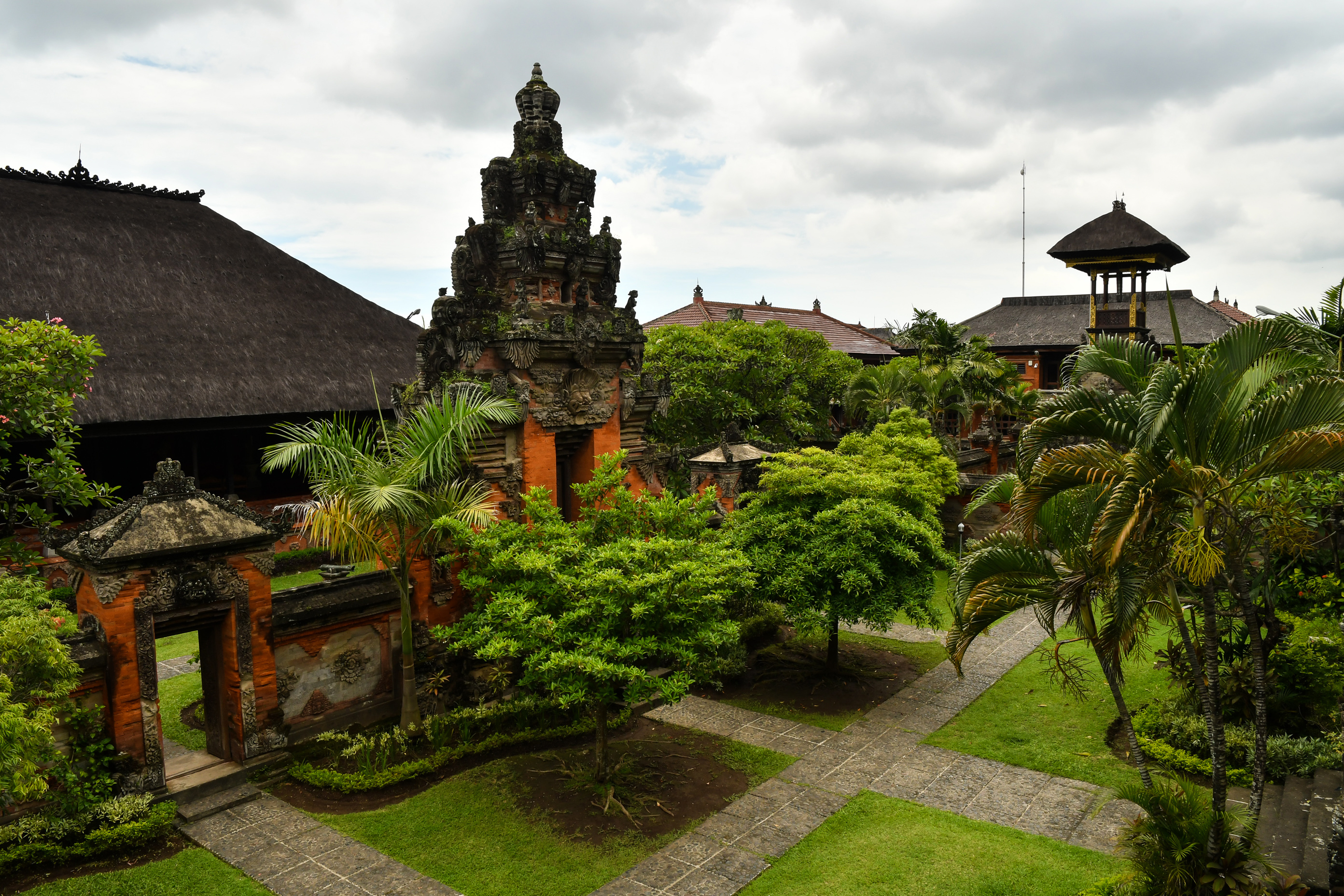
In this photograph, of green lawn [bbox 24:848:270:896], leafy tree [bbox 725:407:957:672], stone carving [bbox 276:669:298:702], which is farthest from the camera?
leafy tree [bbox 725:407:957:672]

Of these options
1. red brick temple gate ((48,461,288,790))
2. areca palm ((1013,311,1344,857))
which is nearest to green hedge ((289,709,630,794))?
red brick temple gate ((48,461,288,790))

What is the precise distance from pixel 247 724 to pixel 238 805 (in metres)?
1.06

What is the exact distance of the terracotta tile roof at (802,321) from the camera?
1732 inches

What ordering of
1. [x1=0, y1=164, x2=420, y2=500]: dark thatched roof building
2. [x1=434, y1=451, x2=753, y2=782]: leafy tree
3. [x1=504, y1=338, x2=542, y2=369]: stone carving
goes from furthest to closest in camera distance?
[x1=0, y1=164, x2=420, y2=500]: dark thatched roof building < [x1=504, y1=338, x2=542, y2=369]: stone carving < [x1=434, y1=451, x2=753, y2=782]: leafy tree

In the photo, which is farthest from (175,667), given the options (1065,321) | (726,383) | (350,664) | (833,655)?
(1065,321)

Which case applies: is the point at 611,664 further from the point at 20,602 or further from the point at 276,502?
the point at 276,502

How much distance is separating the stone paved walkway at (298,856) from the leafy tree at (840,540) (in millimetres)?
6908

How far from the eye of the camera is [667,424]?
28.5 m

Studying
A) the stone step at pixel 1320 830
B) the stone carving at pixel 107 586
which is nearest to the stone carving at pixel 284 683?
the stone carving at pixel 107 586

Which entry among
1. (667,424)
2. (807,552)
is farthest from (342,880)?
(667,424)

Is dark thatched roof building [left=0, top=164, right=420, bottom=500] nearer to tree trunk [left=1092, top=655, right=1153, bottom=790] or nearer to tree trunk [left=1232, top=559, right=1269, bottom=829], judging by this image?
tree trunk [left=1092, top=655, right=1153, bottom=790]

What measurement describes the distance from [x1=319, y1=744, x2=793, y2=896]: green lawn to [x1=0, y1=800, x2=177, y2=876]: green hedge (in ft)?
6.02

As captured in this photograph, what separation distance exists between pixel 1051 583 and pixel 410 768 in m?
8.69

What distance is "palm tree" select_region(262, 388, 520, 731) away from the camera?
12508 mm
